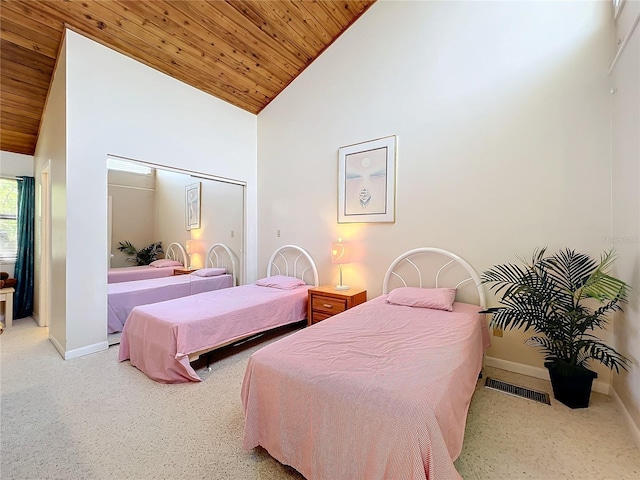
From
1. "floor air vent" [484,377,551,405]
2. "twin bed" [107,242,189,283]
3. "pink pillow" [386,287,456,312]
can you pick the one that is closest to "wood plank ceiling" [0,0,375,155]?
"twin bed" [107,242,189,283]

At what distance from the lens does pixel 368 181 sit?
329 cm

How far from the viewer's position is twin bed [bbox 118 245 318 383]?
7.49ft

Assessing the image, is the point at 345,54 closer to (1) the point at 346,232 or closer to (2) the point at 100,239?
(1) the point at 346,232

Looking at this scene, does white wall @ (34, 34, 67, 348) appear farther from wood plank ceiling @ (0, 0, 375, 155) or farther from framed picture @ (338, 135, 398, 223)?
framed picture @ (338, 135, 398, 223)

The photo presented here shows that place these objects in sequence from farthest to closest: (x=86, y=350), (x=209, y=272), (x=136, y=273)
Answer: (x=209, y=272) → (x=136, y=273) → (x=86, y=350)

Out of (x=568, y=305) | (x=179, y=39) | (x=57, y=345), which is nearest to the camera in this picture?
(x=568, y=305)

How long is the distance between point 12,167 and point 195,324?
4.09 m

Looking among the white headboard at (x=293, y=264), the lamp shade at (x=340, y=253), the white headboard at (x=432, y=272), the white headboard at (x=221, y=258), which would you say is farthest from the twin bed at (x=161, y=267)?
the white headboard at (x=432, y=272)

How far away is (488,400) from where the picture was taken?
6.73 ft

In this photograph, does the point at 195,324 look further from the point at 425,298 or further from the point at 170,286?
the point at 425,298

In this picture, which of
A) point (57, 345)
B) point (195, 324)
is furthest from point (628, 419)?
point (57, 345)

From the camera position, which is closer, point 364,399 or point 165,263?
point 364,399

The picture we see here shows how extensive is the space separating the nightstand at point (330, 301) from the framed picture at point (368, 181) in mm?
864

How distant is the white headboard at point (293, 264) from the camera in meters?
3.87
